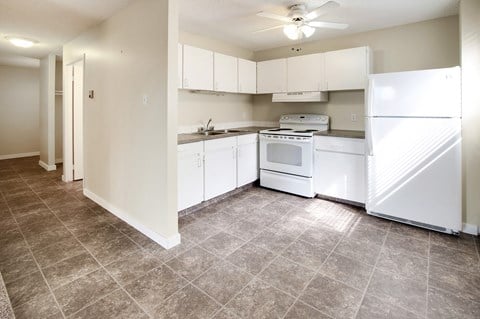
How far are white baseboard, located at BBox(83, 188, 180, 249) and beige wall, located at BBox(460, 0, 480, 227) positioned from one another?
3.00m

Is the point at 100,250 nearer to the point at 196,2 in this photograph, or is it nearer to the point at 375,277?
the point at 375,277

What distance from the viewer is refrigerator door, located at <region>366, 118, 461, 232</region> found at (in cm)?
266

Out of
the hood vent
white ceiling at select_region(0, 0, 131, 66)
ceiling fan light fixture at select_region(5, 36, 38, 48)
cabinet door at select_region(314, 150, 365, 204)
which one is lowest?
cabinet door at select_region(314, 150, 365, 204)

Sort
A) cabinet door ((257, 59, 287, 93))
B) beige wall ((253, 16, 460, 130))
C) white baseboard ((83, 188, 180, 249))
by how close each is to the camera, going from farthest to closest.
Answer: cabinet door ((257, 59, 287, 93)) < beige wall ((253, 16, 460, 130)) < white baseboard ((83, 188, 180, 249))

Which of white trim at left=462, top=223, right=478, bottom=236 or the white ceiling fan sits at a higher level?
the white ceiling fan

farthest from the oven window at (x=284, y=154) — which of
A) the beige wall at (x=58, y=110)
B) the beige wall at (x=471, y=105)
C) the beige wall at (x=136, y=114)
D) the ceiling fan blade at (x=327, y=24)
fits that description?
the beige wall at (x=58, y=110)

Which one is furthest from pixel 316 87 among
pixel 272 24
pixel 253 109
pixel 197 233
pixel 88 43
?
pixel 88 43

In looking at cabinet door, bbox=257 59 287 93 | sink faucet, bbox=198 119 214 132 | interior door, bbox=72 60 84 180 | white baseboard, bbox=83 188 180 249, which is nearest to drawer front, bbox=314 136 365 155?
cabinet door, bbox=257 59 287 93

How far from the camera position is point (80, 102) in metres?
4.72

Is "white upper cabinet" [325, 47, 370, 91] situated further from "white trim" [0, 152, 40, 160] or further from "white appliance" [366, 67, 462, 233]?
"white trim" [0, 152, 40, 160]

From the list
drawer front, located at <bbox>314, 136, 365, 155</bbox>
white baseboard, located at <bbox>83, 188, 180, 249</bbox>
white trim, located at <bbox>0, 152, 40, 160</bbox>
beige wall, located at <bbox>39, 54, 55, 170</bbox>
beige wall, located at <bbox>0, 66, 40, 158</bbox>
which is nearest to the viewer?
white baseboard, located at <bbox>83, 188, 180, 249</bbox>

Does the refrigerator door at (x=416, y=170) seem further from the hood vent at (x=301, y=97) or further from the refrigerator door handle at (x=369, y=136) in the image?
the hood vent at (x=301, y=97)

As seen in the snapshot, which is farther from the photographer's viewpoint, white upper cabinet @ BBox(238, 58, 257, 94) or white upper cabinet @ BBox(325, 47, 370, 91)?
white upper cabinet @ BBox(238, 58, 257, 94)

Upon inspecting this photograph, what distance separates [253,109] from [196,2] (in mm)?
2598
